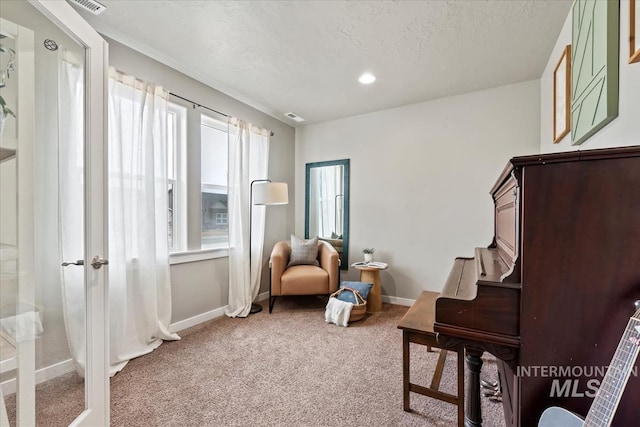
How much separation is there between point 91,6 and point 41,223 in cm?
154

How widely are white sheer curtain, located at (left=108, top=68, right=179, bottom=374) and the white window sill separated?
0.18 meters

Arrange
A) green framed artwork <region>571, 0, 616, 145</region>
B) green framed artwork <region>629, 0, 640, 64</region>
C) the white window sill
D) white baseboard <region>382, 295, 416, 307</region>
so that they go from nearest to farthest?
green framed artwork <region>629, 0, 640, 64</region> < green framed artwork <region>571, 0, 616, 145</region> < the white window sill < white baseboard <region>382, 295, 416, 307</region>

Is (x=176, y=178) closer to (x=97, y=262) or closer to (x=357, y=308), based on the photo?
(x=97, y=262)

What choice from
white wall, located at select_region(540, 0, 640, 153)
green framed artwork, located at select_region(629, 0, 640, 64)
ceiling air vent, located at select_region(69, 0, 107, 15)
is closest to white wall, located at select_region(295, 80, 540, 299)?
white wall, located at select_region(540, 0, 640, 153)

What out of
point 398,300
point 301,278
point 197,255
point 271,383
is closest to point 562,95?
point 398,300

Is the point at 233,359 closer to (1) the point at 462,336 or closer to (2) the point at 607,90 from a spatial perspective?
(1) the point at 462,336

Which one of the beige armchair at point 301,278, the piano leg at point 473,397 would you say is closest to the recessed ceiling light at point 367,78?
the beige armchair at point 301,278

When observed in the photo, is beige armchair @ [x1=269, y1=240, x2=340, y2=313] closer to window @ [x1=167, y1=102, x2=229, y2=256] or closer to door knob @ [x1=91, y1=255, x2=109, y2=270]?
window @ [x1=167, y1=102, x2=229, y2=256]

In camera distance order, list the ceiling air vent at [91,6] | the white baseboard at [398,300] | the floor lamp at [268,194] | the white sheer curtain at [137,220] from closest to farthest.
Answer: the ceiling air vent at [91,6] → the white sheer curtain at [137,220] → the floor lamp at [268,194] → the white baseboard at [398,300]

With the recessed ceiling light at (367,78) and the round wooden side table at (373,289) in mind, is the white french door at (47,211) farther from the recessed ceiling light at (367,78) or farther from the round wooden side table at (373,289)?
the round wooden side table at (373,289)

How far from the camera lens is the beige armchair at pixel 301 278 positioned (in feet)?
10.3

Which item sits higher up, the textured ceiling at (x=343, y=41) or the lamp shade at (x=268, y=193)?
the textured ceiling at (x=343, y=41)

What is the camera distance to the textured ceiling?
1.81 m

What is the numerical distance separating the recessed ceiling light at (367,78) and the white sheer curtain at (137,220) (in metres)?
1.88
